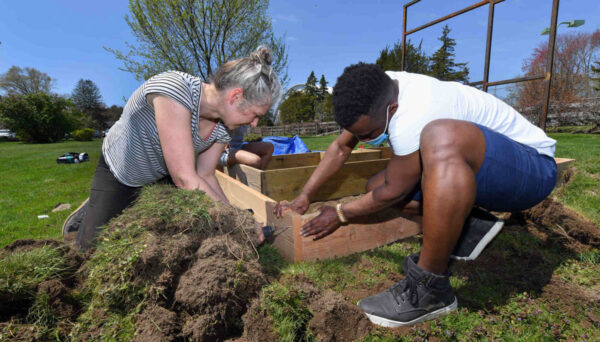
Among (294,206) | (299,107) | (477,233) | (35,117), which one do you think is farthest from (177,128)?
(299,107)

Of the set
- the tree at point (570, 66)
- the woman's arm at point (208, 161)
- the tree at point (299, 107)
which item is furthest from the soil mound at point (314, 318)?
the tree at point (299, 107)

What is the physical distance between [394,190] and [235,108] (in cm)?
116

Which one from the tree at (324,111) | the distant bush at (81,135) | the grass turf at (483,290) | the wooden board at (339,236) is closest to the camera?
the grass turf at (483,290)

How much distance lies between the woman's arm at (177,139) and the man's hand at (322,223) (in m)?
0.64

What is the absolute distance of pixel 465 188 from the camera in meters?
1.35

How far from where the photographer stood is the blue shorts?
4.88 ft

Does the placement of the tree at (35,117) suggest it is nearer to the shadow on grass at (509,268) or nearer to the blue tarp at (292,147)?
the blue tarp at (292,147)

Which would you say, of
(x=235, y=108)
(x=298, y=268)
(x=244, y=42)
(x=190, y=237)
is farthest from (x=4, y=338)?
(x=244, y=42)

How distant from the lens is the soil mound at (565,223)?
2.13m

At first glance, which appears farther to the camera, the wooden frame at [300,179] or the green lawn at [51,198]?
the green lawn at [51,198]

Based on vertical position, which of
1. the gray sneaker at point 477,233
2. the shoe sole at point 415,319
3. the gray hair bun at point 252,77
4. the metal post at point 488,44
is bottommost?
the shoe sole at point 415,319

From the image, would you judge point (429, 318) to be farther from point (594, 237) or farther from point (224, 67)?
point (224, 67)

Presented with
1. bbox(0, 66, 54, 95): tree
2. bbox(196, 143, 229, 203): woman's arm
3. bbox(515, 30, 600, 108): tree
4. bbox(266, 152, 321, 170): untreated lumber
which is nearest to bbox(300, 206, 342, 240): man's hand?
bbox(196, 143, 229, 203): woman's arm

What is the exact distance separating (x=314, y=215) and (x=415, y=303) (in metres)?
0.78
